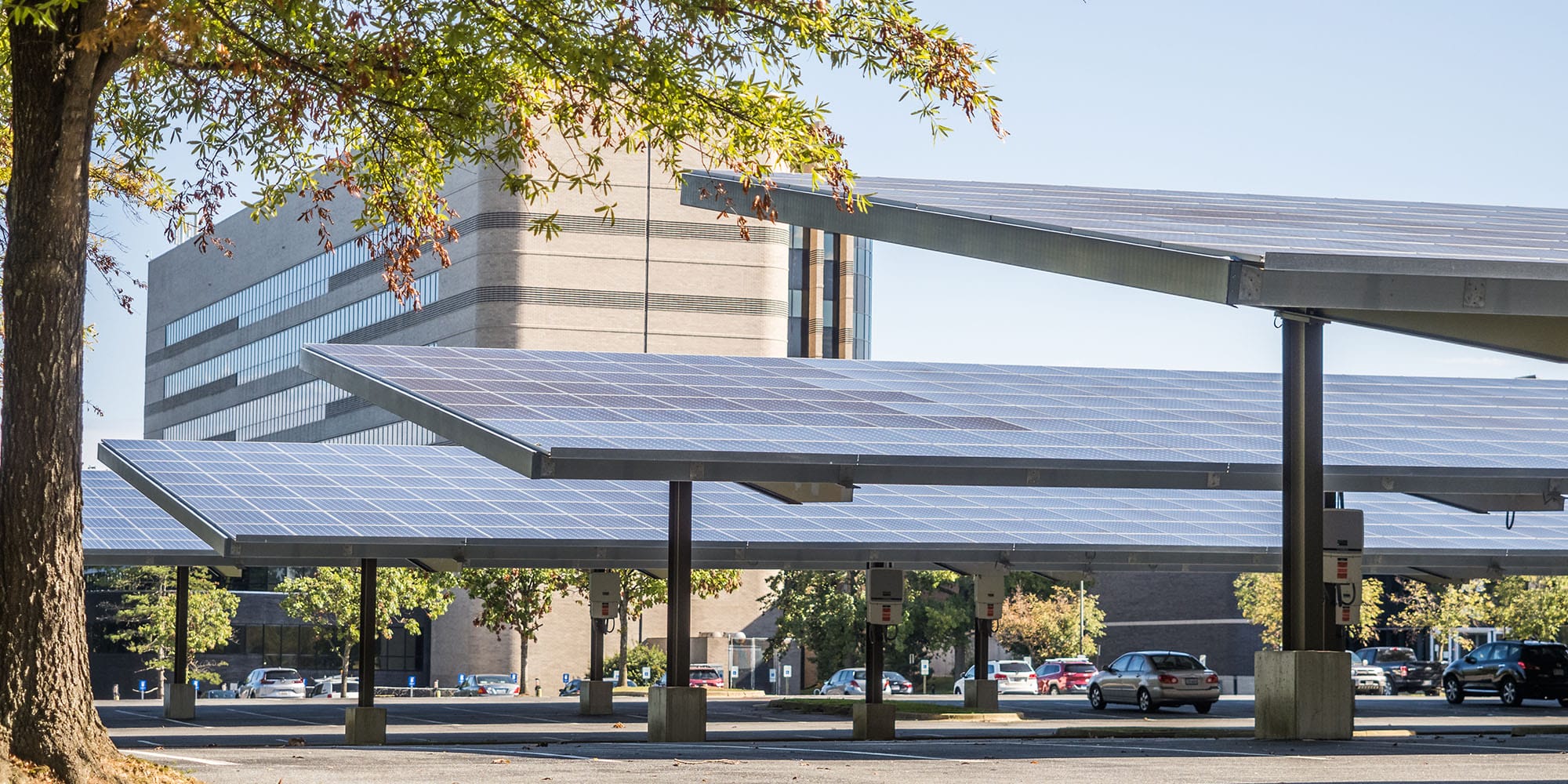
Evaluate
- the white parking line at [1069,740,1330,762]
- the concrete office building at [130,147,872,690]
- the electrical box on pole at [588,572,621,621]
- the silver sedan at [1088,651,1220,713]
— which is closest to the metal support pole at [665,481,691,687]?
the white parking line at [1069,740,1330,762]

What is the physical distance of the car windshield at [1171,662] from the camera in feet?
137

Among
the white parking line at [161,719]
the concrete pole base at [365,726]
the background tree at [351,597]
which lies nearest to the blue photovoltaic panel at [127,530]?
the white parking line at [161,719]

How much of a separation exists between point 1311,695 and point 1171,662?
22.8 meters

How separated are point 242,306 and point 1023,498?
90.7 metres

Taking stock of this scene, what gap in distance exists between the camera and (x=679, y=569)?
24.4 meters

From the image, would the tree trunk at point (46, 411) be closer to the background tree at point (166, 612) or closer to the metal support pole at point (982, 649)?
the metal support pole at point (982, 649)

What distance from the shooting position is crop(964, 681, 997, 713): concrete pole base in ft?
133

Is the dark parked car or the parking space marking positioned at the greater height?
the parking space marking

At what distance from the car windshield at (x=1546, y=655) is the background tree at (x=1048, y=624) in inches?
Answer: 1484

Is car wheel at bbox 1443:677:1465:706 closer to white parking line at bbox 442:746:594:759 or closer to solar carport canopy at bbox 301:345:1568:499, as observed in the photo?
solar carport canopy at bbox 301:345:1568:499

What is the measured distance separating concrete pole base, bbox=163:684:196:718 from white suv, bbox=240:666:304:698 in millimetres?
33634

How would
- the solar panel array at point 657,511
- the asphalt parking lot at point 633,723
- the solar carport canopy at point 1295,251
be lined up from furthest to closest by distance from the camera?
the solar panel array at point 657,511
the asphalt parking lot at point 633,723
the solar carport canopy at point 1295,251

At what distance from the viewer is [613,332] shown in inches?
3615

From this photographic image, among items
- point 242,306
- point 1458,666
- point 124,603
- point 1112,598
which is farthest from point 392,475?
point 242,306
